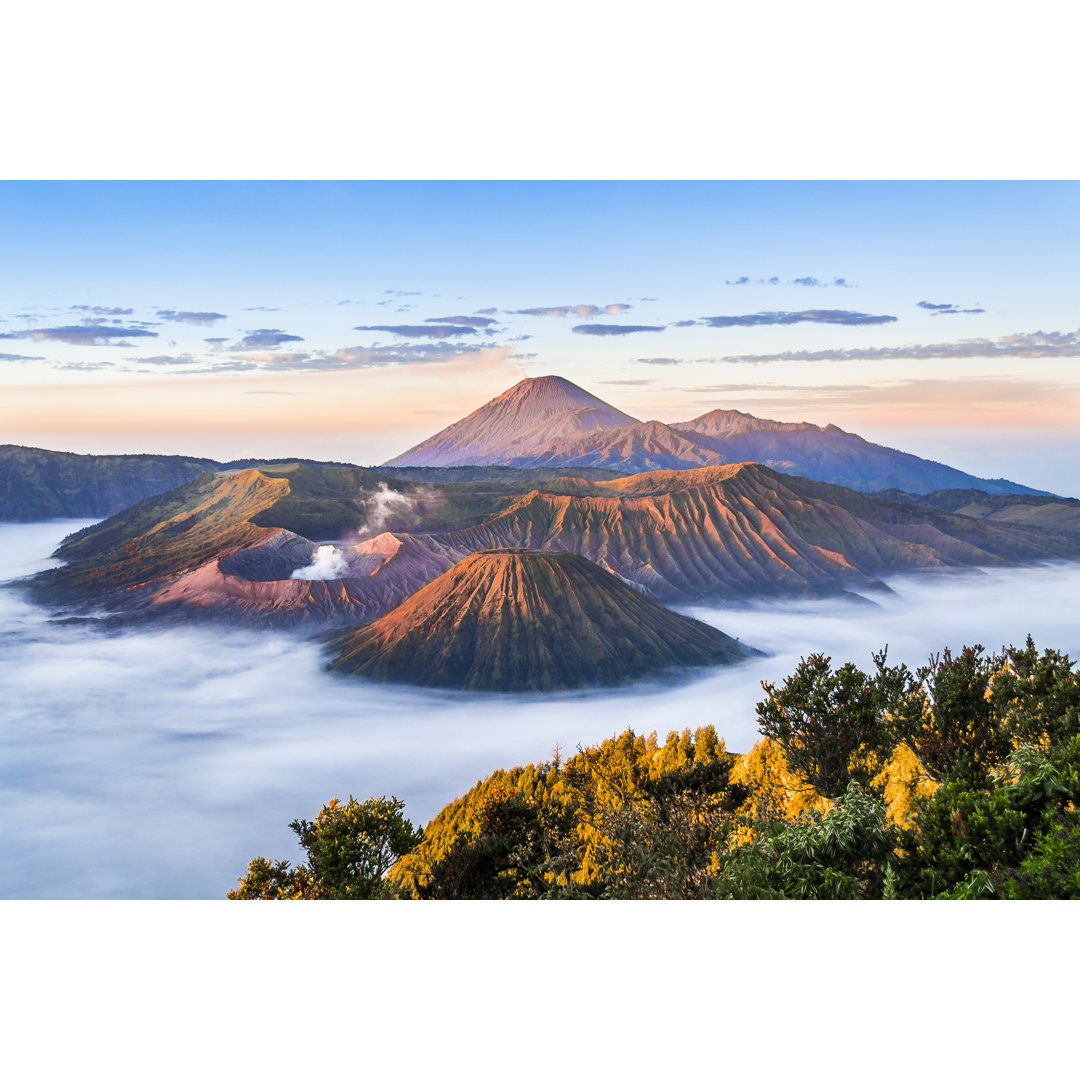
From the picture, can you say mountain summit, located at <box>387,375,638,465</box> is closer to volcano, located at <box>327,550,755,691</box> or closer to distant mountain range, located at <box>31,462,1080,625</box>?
distant mountain range, located at <box>31,462,1080,625</box>

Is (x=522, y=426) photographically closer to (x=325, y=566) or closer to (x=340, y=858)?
(x=325, y=566)

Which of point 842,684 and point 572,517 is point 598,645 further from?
point 842,684

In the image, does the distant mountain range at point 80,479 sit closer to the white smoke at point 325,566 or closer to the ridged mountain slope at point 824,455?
the white smoke at point 325,566

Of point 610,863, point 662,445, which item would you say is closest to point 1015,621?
point 610,863

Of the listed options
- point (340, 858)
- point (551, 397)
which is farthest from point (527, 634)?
point (340, 858)

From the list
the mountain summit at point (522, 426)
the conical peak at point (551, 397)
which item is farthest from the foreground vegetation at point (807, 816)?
the mountain summit at point (522, 426)
